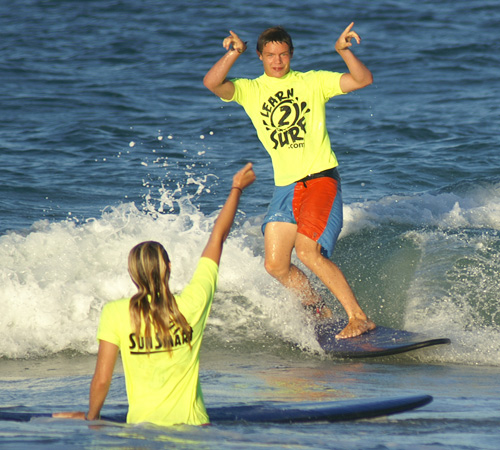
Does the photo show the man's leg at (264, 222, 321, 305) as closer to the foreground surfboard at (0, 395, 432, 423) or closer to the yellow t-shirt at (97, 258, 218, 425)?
the foreground surfboard at (0, 395, 432, 423)

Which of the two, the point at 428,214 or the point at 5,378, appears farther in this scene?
the point at 428,214

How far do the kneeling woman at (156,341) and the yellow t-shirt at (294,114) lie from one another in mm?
2505

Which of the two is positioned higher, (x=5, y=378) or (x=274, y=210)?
(x=274, y=210)

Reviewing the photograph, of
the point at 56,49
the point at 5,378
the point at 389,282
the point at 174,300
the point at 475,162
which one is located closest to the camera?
the point at 174,300

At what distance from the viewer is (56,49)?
62.8 ft

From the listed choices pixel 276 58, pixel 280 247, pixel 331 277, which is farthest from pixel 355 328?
pixel 276 58

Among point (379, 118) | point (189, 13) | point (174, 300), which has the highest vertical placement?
point (189, 13)

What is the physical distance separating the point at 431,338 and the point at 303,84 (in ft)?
7.47

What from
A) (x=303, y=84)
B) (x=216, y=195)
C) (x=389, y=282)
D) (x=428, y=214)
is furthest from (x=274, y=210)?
(x=216, y=195)

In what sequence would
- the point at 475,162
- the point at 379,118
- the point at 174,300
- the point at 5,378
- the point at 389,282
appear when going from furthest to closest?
the point at 379,118 < the point at 475,162 < the point at 389,282 < the point at 5,378 < the point at 174,300

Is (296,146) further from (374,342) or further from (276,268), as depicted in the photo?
(374,342)

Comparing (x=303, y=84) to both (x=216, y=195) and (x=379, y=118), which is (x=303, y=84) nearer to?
(x=216, y=195)

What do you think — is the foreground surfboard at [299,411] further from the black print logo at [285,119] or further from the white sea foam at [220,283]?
the black print logo at [285,119]

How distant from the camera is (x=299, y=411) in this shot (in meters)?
4.54
